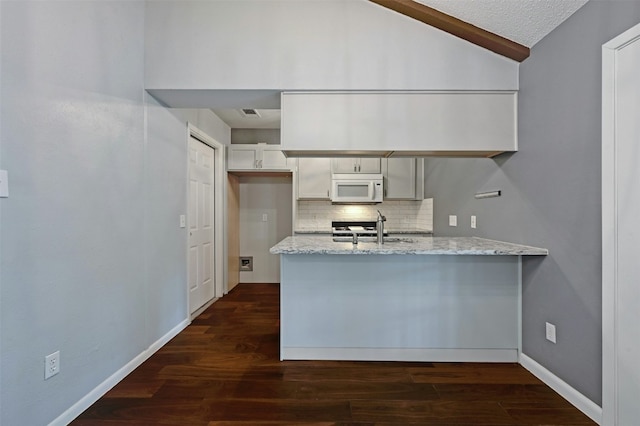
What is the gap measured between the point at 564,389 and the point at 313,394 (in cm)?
158

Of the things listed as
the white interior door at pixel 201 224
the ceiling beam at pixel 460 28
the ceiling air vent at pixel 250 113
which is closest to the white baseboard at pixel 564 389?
Answer: the ceiling beam at pixel 460 28

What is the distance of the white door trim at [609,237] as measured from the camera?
5.41ft

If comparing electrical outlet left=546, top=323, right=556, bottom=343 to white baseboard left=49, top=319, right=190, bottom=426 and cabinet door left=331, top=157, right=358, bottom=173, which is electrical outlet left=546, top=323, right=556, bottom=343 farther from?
white baseboard left=49, top=319, right=190, bottom=426

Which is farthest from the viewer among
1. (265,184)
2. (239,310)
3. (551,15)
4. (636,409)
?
(265,184)

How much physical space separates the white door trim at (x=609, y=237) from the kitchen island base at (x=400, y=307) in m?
0.79

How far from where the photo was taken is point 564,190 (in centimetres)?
199

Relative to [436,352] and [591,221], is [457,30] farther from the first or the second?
[436,352]

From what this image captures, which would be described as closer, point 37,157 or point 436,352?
point 37,157

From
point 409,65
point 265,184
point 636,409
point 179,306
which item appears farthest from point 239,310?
point 636,409

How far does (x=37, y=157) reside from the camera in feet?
5.19

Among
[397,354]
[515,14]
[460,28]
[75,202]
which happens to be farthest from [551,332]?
[75,202]

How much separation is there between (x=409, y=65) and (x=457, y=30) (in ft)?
1.35

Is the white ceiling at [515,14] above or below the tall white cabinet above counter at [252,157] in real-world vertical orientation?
above

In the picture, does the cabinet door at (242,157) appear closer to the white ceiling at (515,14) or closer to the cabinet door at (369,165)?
the cabinet door at (369,165)
